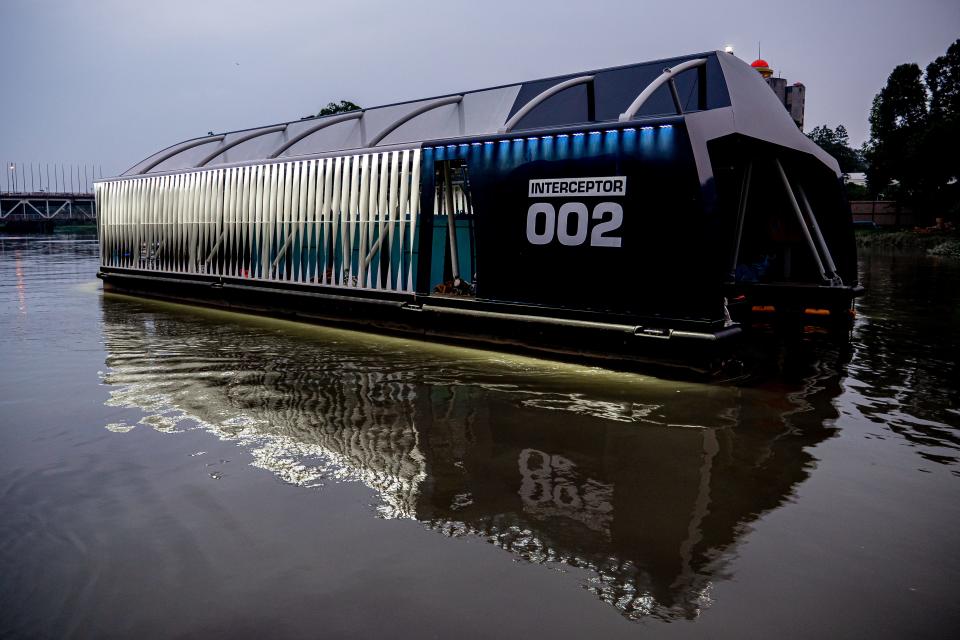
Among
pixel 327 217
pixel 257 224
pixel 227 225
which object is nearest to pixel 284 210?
pixel 257 224

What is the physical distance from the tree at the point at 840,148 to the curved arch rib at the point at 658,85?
99937 millimetres

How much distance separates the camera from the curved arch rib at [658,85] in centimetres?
908

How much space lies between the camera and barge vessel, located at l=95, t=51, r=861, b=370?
8641 mm

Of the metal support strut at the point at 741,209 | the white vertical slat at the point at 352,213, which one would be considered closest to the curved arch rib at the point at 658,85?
the metal support strut at the point at 741,209

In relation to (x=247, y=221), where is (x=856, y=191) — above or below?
above

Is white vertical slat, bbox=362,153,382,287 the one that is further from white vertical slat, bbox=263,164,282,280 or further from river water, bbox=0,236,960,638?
river water, bbox=0,236,960,638

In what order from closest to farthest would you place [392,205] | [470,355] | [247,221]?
1. [470,355]
2. [392,205]
3. [247,221]

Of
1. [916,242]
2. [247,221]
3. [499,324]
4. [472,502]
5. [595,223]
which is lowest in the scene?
[472,502]

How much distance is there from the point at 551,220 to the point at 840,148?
13525cm

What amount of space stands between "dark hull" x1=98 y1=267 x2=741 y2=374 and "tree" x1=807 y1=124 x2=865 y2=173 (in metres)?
100

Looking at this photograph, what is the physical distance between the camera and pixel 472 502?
176 inches

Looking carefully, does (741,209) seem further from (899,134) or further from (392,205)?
(899,134)

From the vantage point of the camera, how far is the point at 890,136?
179ft

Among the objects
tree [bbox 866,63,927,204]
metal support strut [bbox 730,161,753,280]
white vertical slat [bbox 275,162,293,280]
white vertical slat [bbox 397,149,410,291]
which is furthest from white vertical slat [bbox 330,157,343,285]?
tree [bbox 866,63,927,204]
